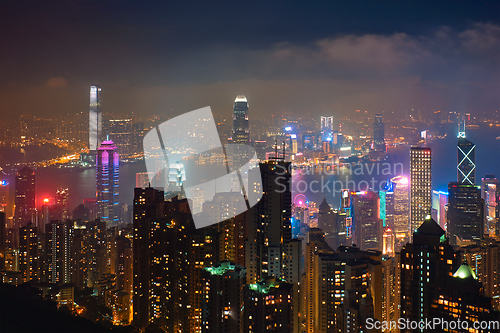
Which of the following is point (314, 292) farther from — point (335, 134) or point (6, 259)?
point (335, 134)

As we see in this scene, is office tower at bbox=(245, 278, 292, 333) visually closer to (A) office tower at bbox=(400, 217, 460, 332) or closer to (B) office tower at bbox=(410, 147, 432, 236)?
(A) office tower at bbox=(400, 217, 460, 332)

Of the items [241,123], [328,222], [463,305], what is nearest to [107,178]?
[241,123]

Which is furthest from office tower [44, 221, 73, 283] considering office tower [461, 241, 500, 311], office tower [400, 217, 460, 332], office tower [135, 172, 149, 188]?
office tower [461, 241, 500, 311]

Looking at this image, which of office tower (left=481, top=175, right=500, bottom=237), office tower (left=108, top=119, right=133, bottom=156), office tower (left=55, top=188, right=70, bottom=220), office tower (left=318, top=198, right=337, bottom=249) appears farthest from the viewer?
office tower (left=55, top=188, right=70, bottom=220)

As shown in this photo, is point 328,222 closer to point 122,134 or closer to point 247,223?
point 247,223

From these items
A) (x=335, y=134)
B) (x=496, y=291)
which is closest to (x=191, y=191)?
(x=496, y=291)
